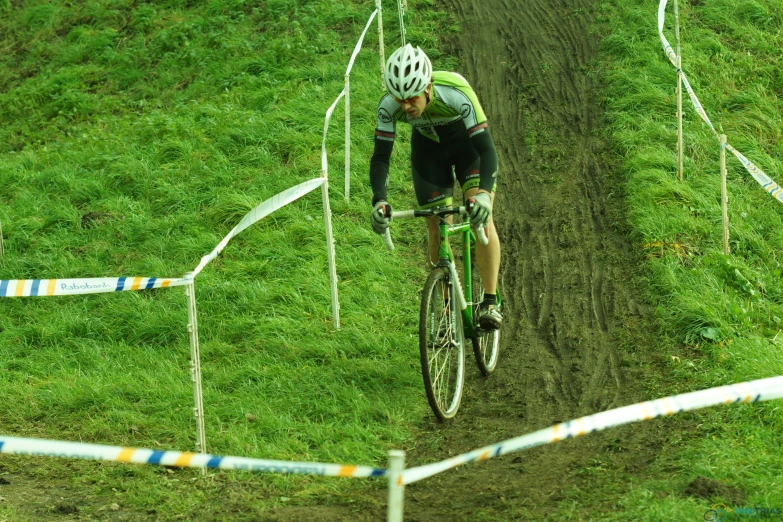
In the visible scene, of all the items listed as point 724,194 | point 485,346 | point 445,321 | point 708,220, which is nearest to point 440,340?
point 445,321

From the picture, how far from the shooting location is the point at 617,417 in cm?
300

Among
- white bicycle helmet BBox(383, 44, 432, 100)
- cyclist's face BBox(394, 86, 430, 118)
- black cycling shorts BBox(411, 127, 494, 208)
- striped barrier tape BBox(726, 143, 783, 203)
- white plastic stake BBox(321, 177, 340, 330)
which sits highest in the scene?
white bicycle helmet BBox(383, 44, 432, 100)

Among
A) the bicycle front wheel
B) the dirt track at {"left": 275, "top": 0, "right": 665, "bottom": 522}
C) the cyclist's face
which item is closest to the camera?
the dirt track at {"left": 275, "top": 0, "right": 665, "bottom": 522}

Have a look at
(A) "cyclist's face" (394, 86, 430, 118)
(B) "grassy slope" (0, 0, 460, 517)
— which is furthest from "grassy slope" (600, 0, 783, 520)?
(A) "cyclist's face" (394, 86, 430, 118)

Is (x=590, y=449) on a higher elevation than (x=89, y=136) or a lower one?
lower

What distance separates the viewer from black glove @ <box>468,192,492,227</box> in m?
4.55

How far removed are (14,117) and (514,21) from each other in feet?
24.7

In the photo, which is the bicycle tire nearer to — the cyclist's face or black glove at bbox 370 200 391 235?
black glove at bbox 370 200 391 235

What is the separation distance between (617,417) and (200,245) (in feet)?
16.7

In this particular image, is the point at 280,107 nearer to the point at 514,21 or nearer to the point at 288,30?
the point at 288,30

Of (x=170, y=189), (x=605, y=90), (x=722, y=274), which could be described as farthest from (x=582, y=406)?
(x=605, y=90)

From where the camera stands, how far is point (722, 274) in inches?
246

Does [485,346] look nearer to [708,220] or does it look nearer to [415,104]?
[415,104]

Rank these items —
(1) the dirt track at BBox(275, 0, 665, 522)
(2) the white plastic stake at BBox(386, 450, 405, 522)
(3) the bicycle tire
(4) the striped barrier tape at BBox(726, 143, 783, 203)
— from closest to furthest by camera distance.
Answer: (2) the white plastic stake at BBox(386, 450, 405, 522) < (1) the dirt track at BBox(275, 0, 665, 522) < (3) the bicycle tire < (4) the striped barrier tape at BBox(726, 143, 783, 203)
